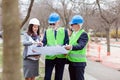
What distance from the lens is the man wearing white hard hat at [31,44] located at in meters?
6.25

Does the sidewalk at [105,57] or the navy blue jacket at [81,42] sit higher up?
the navy blue jacket at [81,42]

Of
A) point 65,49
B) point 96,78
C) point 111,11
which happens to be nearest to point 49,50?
point 65,49

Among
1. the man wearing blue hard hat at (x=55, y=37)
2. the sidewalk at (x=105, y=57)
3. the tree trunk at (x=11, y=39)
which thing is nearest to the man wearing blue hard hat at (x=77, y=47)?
the man wearing blue hard hat at (x=55, y=37)

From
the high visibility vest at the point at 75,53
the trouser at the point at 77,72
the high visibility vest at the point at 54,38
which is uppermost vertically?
the high visibility vest at the point at 54,38

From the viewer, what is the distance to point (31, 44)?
20.3ft

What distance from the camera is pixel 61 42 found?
19.9ft

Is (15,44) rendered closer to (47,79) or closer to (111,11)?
(47,79)

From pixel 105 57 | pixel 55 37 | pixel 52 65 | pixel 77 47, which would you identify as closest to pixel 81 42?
pixel 77 47

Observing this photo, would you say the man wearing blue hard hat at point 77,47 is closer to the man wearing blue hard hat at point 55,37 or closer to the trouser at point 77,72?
the trouser at point 77,72

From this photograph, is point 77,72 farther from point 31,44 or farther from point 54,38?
point 31,44

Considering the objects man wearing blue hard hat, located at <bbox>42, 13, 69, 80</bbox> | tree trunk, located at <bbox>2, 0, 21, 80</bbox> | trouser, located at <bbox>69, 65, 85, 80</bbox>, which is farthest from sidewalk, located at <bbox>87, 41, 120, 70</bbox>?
tree trunk, located at <bbox>2, 0, 21, 80</bbox>

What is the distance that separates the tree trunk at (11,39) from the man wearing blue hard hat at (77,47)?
2.68m

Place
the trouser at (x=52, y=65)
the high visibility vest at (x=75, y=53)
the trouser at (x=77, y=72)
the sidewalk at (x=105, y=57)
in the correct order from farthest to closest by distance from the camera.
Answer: the sidewalk at (x=105, y=57)
the trouser at (x=52, y=65)
the trouser at (x=77, y=72)
the high visibility vest at (x=75, y=53)

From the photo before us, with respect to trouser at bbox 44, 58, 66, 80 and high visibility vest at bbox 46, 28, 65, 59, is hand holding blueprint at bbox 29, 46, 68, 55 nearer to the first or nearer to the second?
high visibility vest at bbox 46, 28, 65, 59
